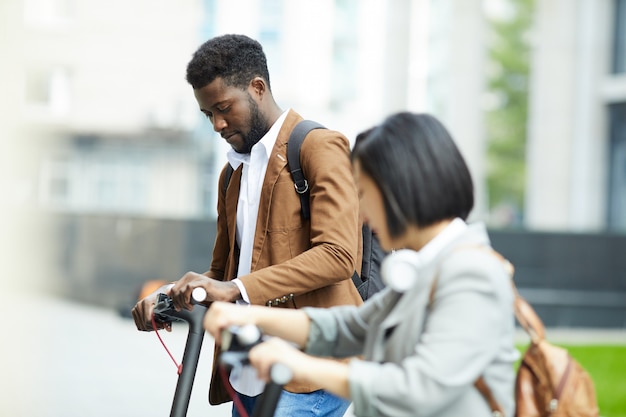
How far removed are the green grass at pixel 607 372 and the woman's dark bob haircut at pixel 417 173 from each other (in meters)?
5.99

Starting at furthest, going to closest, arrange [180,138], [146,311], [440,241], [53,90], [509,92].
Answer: [509,92] → [180,138] → [53,90] → [146,311] → [440,241]

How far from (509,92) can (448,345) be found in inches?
1467

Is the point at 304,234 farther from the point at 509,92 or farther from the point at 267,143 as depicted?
the point at 509,92

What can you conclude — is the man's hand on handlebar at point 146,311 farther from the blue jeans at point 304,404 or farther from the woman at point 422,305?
the woman at point 422,305

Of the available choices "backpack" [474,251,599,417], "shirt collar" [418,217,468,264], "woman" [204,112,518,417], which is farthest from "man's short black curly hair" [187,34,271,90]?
"backpack" [474,251,599,417]

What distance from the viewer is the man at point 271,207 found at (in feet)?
8.09

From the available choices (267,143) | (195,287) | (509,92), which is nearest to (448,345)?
(195,287)

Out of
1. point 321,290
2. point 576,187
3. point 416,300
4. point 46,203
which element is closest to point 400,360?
point 416,300

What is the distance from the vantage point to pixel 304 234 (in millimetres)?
2645

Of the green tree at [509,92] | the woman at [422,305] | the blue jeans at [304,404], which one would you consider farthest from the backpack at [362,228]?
the green tree at [509,92]

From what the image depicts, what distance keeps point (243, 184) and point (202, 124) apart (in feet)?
44.0

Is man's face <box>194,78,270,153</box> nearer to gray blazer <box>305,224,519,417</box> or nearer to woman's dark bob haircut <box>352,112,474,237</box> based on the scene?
woman's dark bob haircut <box>352,112,474,237</box>

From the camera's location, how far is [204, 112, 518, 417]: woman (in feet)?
5.40

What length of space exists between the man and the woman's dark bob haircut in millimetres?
688
